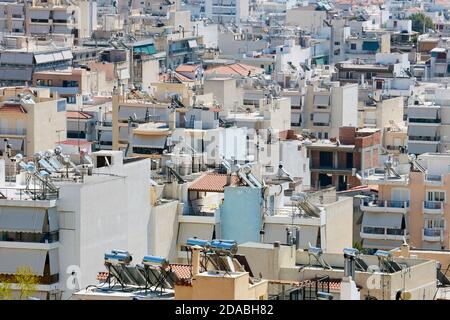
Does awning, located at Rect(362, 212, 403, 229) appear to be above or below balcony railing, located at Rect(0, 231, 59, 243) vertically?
below

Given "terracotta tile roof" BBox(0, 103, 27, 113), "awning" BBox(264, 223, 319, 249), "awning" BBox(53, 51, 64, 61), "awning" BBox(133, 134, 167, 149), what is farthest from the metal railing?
"awning" BBox(53, 51, 64, 61)

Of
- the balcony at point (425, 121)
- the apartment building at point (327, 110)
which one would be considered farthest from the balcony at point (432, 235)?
the apartment building at point (327, 110)

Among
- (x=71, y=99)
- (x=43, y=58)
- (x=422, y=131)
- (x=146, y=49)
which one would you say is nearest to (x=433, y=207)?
(x=422, y=131)

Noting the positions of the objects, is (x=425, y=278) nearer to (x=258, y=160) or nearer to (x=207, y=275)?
(x=207, y=275)

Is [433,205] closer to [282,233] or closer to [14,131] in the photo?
[282,233]

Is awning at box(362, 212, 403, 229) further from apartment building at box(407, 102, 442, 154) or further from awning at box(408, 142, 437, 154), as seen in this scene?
apartment building at box(407, 102, 442, 154)
